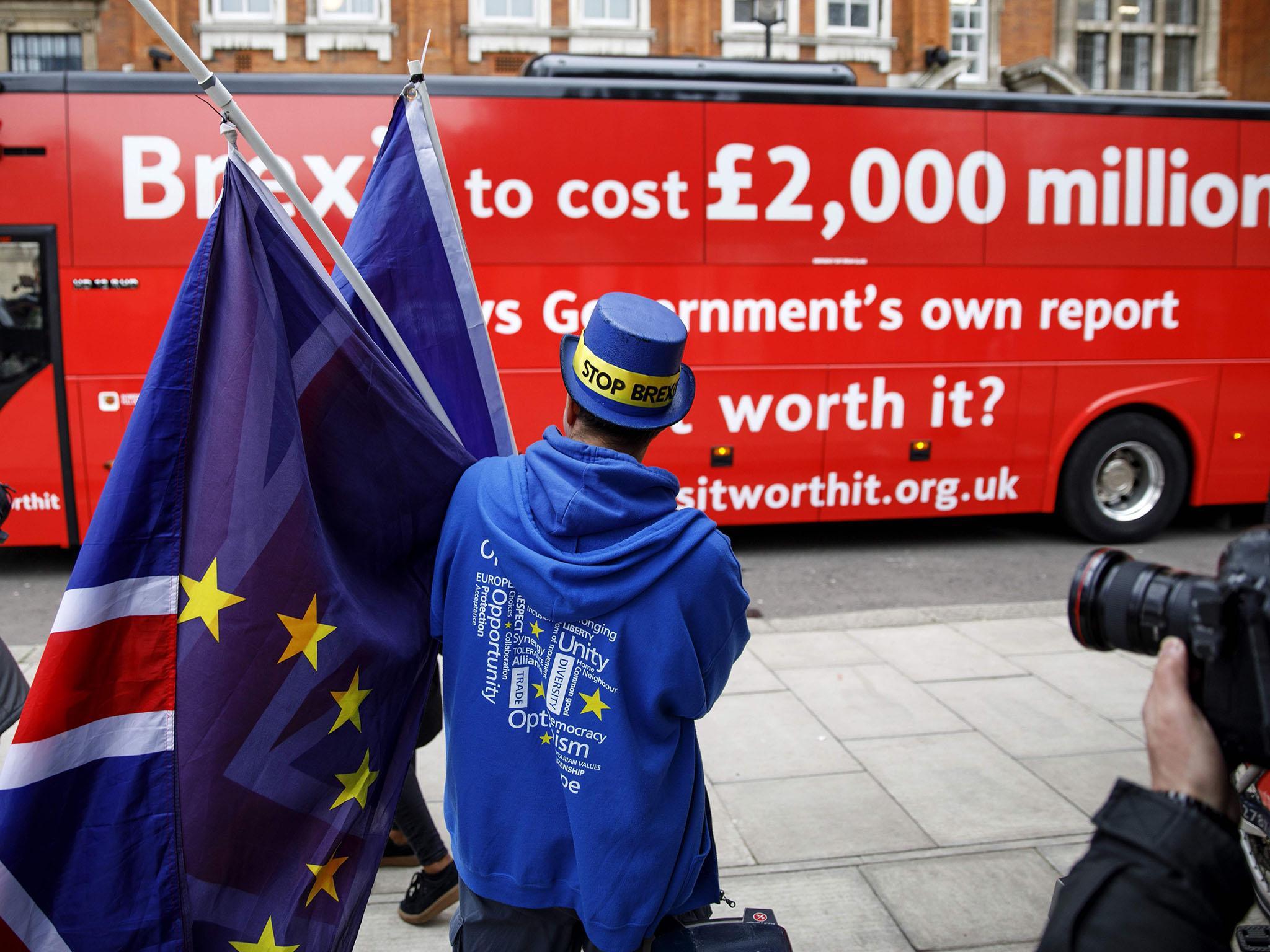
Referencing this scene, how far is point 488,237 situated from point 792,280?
7.70ft

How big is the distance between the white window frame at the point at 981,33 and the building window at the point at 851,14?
1845mm

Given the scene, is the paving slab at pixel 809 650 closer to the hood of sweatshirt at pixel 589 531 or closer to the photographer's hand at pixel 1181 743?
the hood of sweatshirt at pixel 589 531

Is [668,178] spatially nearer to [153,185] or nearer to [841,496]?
[841,496]

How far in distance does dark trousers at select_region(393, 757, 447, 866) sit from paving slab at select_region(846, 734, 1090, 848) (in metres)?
1.80

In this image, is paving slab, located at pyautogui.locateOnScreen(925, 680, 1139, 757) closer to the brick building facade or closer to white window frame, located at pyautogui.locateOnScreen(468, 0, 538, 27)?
the brick building facade

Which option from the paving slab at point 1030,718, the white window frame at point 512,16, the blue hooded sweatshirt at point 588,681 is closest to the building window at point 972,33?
the white window frame at point 512,16

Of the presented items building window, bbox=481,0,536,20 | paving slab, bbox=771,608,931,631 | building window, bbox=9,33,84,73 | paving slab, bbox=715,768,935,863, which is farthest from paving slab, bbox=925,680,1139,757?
building window, bbox=9,33,84,73

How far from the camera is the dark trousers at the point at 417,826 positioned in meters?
3.13

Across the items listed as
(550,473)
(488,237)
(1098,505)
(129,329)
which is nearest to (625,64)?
(488,237)

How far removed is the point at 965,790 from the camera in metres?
4.15

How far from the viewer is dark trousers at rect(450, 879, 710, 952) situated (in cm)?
190

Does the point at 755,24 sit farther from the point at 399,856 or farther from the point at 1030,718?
the point at 399,856

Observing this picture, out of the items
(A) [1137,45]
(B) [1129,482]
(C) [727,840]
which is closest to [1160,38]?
(A) [1137,45]

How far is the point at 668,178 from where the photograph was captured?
7781 millimetres
